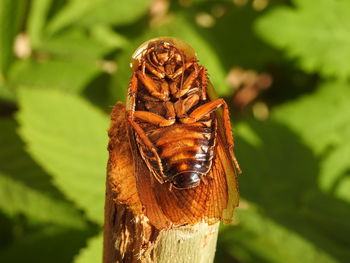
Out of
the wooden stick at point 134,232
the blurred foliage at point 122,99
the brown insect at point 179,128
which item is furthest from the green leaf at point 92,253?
the brown insect at point 179,128

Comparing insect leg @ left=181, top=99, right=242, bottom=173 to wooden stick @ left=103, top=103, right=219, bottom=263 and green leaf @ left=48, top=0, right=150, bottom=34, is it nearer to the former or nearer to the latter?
wooden stick @ left=103, top=103, right=219, bottom=263

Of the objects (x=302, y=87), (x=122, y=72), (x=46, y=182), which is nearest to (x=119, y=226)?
(x=46, y=182)

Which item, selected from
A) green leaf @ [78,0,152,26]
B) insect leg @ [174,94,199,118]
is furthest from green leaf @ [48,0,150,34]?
insect leg @ [174,94,199,118]

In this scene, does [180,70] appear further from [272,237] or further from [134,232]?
[272,237]

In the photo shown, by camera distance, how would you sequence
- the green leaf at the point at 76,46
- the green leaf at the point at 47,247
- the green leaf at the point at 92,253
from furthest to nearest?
the green leaf at the point at 76,46 < the green leaf at the point at 47,247 < the green leaf at the point at 92,253

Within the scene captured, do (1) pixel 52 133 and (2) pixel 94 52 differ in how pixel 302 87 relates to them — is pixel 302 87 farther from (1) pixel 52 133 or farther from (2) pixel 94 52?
(1) pixel 52 133

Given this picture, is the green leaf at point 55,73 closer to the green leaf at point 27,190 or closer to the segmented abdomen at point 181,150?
the green leaf at point 27,190
